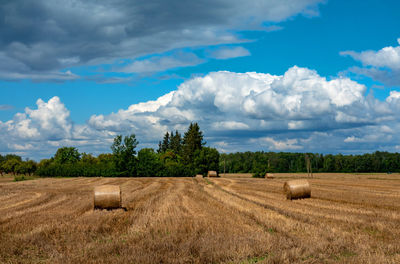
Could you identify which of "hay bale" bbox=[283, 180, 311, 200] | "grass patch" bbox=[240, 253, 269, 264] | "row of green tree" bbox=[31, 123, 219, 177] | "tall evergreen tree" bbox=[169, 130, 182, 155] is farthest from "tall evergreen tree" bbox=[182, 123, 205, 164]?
"grass patch" bbox=[240, 253, 269, 264]

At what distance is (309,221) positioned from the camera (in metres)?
12.6

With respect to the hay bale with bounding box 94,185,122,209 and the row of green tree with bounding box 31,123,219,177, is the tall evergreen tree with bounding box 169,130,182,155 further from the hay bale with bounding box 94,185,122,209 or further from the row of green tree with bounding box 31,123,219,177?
the hay bale with bounding box 94,185,122,209

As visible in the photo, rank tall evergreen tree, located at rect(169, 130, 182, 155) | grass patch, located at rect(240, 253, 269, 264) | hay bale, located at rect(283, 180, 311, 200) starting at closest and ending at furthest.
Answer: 1. grass patch, located at rect(240, 253, 269, 264)
2. hay bale, located at rect(283, 180, 311, 200)
3. tall evergreen tree, located at rect(169, 130, 182, 155)

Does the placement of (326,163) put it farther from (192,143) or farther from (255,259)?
(255,259)

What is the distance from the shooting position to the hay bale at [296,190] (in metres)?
22.7

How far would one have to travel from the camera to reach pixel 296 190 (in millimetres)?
22844

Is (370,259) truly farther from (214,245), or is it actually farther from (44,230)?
(44,230)

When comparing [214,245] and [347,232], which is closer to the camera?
[214,245]

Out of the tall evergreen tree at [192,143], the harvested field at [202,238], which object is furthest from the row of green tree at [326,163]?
the harvested field at [202,238]

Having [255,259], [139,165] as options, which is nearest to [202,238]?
[255,259]

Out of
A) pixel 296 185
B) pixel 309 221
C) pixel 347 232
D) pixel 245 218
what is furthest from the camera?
pixel 296 185

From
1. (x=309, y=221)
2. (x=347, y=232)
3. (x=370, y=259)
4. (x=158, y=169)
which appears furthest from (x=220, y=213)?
(x=158, y=169)

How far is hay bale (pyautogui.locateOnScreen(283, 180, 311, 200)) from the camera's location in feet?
74.5

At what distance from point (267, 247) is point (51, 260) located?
484 cm
